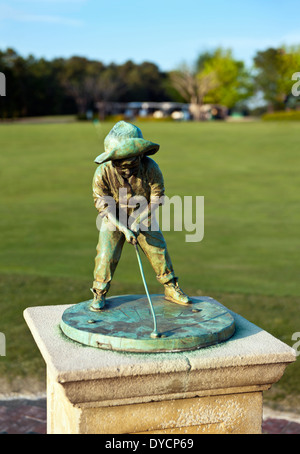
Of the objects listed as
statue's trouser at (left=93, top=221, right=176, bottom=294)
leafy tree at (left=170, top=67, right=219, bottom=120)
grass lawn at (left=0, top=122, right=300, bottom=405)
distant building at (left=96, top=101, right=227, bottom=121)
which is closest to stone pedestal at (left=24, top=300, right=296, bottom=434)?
statue's trouser at (left=93, top=221, right=176, bottom=294)

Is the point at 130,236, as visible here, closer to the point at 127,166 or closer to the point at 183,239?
the point at 127,166

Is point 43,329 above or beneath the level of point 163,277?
beneath

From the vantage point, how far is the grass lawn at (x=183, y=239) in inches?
287

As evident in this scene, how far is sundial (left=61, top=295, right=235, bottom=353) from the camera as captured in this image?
10.0ft

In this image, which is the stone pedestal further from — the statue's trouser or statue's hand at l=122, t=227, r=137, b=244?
statue's hand at l=122, t=227, r=137, b=244

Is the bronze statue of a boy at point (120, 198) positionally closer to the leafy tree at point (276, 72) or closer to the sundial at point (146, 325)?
the sundial at point (146, 325)

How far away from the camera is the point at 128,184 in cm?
343

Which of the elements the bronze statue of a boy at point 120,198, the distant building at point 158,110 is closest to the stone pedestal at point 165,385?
the bronze statue of a boy at point 120,198

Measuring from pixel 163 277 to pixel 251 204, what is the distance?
12553mm

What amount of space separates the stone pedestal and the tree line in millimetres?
45784

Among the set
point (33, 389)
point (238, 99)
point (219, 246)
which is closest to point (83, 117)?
point (238, 99)

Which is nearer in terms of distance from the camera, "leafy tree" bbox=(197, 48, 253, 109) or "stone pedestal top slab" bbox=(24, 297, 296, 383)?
"stone pedestal top slab" bbox=(24, 297, 296, 383)

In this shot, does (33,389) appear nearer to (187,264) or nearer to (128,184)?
(128,184)
